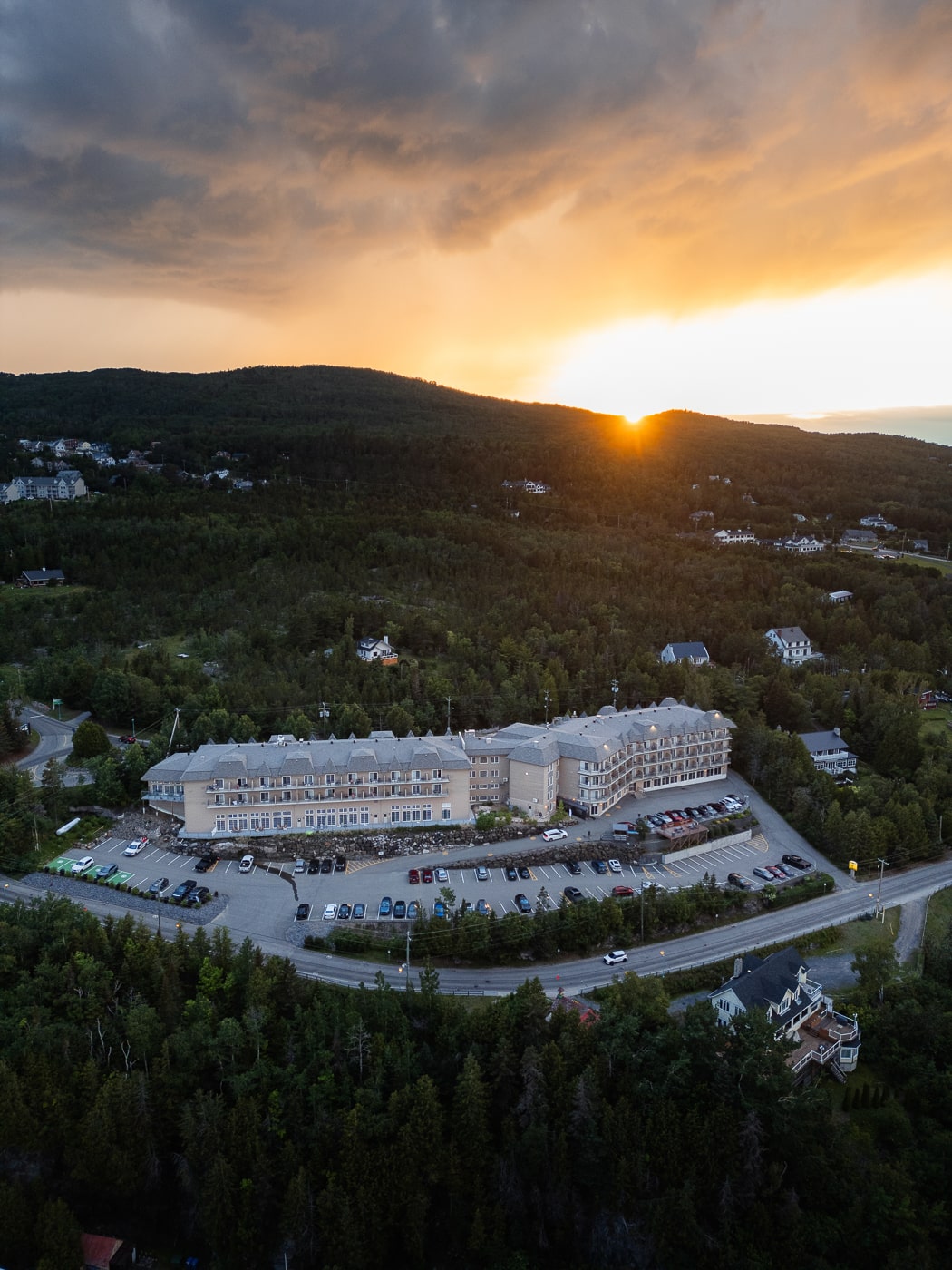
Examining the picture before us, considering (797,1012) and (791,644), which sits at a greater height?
(791,644)

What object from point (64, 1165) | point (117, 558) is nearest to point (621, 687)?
point (64, 1165)

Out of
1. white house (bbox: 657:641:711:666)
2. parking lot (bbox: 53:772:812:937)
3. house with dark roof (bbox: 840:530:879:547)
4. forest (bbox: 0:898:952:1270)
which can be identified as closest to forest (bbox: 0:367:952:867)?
white house (bbox: 657:641:711:666)

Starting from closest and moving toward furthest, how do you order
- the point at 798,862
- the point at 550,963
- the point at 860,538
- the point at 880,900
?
the point at 550,963 → the point at 880,900 → the point at 798,862 → the point at 860,538

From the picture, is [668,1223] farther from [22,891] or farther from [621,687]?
[621,687]

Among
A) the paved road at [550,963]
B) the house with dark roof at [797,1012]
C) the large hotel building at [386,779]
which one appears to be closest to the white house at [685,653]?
the large hotel building at [386,779]

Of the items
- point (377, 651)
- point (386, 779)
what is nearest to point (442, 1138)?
point (386, 779)

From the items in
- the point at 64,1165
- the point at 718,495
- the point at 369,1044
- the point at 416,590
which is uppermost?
the point at 718,495

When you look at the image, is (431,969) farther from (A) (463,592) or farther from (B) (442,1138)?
(A) (463,592)
